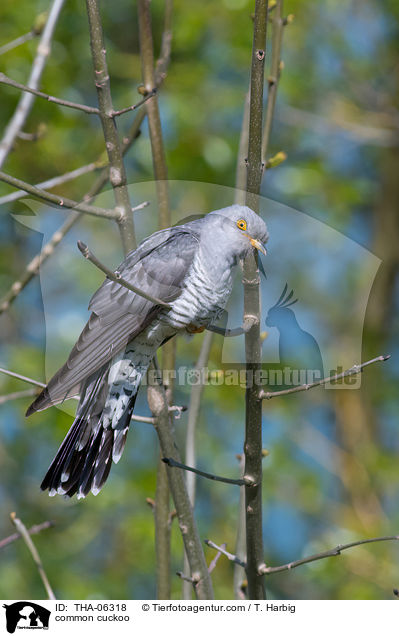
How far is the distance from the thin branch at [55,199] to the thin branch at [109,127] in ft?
0.12

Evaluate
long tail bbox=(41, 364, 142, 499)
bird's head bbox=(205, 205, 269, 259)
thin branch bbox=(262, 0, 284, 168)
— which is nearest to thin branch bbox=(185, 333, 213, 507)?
long tail bbox=(41, 364, 142, 499)

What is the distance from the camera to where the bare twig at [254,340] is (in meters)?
1.34

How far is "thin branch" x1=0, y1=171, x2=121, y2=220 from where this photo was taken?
132 centimetres

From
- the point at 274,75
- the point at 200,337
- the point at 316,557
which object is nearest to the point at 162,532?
the point at 316,557

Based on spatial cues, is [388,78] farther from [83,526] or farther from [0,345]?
[83,526]

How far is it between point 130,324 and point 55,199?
0.54 m

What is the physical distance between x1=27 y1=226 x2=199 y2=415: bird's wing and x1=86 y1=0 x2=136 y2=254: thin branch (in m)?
0.08

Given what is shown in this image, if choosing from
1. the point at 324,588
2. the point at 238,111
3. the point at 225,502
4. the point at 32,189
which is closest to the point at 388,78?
the point at 238,111

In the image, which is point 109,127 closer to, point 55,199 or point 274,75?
point 55,199

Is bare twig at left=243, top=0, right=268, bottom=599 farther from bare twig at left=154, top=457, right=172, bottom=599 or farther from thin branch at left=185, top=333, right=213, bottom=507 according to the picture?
thin branch at left=185, top=333, right=213, bottom=507

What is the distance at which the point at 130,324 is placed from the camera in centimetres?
184

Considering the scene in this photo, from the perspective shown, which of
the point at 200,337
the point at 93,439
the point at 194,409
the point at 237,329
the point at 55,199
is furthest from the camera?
the point at 200,337

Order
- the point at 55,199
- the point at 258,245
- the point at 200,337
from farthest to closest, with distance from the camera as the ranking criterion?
the point at 200,337, the point at 258,245, the point at 55,199

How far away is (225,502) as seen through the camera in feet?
14.7
